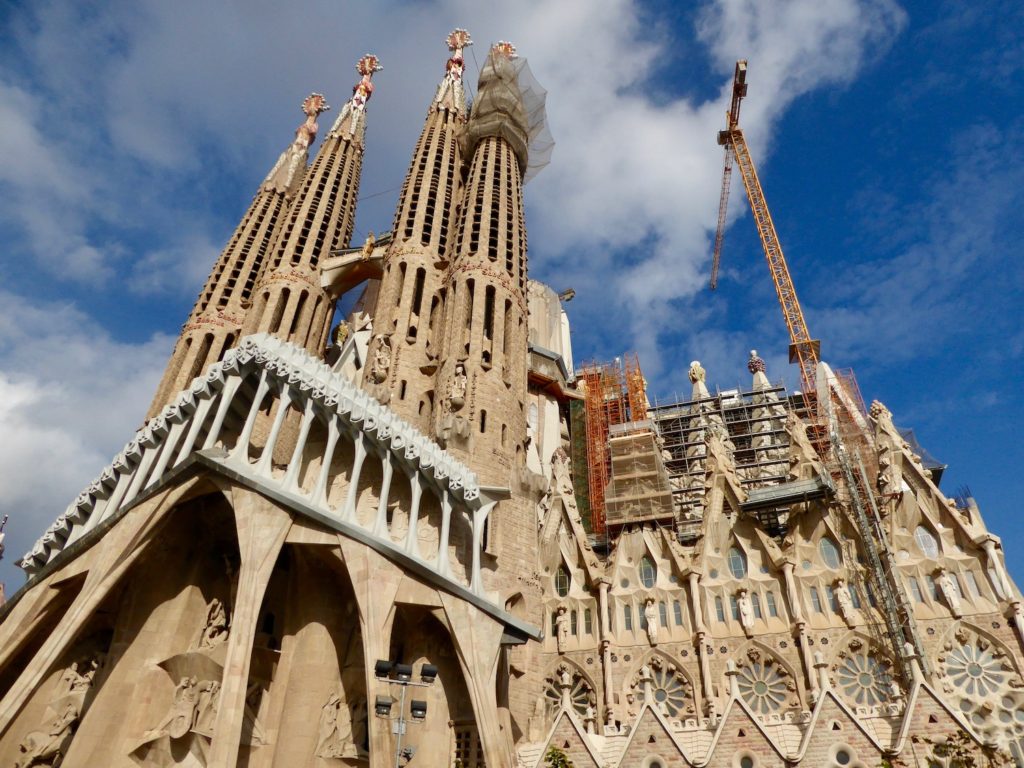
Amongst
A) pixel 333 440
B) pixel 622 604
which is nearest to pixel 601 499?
pixel 622 604

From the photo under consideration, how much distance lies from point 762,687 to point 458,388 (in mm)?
13790

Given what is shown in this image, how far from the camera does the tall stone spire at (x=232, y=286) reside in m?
29.2

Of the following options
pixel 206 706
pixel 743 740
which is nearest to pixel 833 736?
pixel 743 740

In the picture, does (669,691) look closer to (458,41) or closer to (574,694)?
(574,694)

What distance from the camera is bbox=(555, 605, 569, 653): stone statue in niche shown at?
25.2 meters

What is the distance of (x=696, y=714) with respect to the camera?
22406mm

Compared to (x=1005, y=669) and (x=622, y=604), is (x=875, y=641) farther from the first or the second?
(x=622, y=604)

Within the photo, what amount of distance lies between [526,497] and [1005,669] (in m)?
14.9

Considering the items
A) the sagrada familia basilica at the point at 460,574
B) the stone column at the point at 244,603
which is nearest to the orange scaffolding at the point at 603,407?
the sagrada familia basilica at the point at 460,574

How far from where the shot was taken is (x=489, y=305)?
26375mm

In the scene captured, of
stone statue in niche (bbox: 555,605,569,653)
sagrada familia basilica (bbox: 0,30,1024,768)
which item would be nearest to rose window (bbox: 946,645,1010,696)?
sagrada familia basilica (bbox: 0,30,1024,768)

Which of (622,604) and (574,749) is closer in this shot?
(574,749)

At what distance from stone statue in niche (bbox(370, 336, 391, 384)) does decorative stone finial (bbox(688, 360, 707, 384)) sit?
23.6 metres

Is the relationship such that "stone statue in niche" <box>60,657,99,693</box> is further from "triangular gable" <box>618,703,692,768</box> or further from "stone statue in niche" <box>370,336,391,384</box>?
"triangular gable" <box>618,703,692,768</box>
